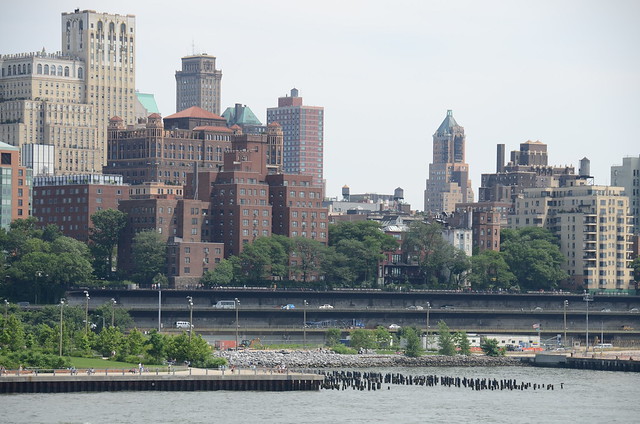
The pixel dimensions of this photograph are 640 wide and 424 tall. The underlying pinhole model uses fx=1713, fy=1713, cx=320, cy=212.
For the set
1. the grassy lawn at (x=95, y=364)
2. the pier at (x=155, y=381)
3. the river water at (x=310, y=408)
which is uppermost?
the grassy lawn at (x=95, y=364)

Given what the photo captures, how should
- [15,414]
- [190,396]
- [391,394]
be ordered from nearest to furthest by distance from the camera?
[15,414] → [190,396] → [391,394]

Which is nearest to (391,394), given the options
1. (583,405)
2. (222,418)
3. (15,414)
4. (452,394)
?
(452,394)

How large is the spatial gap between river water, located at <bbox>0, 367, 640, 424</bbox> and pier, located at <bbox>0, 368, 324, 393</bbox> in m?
1.54

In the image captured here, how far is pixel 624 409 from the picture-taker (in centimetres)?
19025

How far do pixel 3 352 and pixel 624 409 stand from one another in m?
70.1

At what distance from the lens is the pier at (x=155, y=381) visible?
180m

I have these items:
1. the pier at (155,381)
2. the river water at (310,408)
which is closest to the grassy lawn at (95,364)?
the pier at (155,381)

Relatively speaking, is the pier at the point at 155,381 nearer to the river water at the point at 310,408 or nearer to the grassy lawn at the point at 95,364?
the river water at the point at 310,408

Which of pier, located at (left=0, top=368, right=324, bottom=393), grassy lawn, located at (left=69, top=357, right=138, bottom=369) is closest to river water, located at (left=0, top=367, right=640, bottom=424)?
pier, located at (left=0, top=368, right=324, bottom=393)

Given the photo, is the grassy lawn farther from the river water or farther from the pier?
the river water

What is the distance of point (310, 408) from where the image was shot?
7013 inches

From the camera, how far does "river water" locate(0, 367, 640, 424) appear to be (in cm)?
16700

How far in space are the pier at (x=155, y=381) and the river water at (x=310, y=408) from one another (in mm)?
1540

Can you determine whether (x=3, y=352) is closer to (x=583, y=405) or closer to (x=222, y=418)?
(x=222, y=418)
